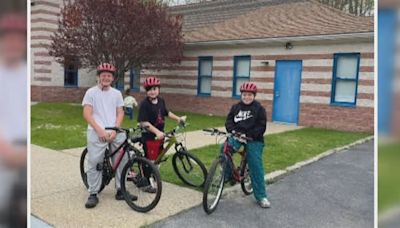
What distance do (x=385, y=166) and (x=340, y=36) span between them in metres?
11.4

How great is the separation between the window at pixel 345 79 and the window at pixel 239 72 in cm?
343

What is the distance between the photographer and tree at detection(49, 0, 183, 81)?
1372 cm

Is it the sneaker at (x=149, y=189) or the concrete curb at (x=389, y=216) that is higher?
the concrete curb at (x=389, y=216)

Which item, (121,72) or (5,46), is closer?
(5,46)

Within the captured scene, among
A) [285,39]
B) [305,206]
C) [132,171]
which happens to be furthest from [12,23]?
[285,39]

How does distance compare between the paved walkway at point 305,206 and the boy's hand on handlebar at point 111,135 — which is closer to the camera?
the paved walkway at point 305,206

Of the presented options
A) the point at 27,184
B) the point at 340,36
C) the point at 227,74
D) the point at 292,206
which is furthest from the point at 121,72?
the point at 27,184

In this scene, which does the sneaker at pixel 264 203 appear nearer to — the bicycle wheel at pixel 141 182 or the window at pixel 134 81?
the bicycle wheel at pixel 141 182

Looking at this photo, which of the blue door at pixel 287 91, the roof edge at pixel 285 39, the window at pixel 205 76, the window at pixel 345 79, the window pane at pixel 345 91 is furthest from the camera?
the window at pixel 205 76

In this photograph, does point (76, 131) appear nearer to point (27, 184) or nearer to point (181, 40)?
point (181, 40)

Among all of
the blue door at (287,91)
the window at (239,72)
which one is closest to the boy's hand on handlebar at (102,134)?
the blue door at (287,91)

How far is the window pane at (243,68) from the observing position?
48.2ft

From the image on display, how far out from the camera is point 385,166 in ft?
4.68

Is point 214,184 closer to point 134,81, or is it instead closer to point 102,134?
point 102,134
